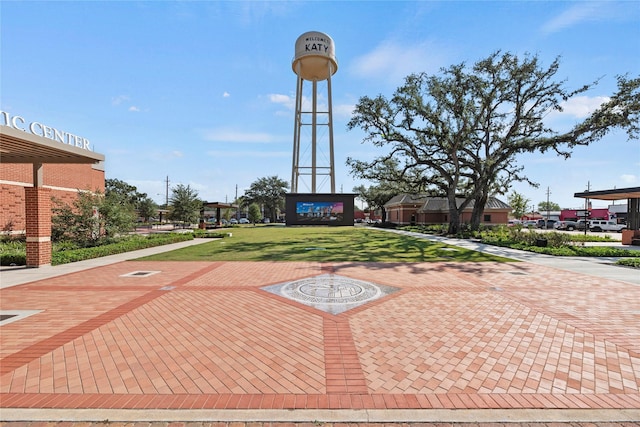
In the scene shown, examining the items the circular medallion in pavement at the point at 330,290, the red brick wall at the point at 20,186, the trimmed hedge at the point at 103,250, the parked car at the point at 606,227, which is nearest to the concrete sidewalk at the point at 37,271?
the trimmed hedge at the point at 103,250

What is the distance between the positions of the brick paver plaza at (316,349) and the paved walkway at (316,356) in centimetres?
2

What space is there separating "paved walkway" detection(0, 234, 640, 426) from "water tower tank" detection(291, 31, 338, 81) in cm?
4059

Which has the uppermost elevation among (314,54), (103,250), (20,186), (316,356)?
(314,54)

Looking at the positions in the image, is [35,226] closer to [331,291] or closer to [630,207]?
[331,291]

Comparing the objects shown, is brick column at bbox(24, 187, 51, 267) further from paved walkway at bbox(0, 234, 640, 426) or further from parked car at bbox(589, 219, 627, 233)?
parked car at bbox(589, 219, 627, 233)

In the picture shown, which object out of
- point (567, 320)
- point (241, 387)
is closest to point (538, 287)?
point (567, 320)

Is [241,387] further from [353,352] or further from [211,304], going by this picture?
[211,304]

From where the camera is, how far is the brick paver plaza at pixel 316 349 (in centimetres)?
330

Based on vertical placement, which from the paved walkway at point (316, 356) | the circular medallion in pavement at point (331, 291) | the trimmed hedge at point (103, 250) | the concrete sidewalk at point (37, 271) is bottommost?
the paved walkway at point (316, 356)

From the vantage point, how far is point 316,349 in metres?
4.38

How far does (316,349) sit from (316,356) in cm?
20

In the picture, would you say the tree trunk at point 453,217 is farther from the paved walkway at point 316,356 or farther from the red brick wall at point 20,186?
the red brick wall at point 20,186

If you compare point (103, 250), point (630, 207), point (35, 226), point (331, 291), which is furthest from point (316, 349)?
point (630, 207)

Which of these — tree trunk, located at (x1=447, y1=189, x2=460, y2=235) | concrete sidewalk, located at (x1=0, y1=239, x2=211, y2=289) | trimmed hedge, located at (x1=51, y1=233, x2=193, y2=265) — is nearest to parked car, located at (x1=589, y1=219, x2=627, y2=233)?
tree trunk, located at (x1=447, y1=189, x2=460, y2=235)
